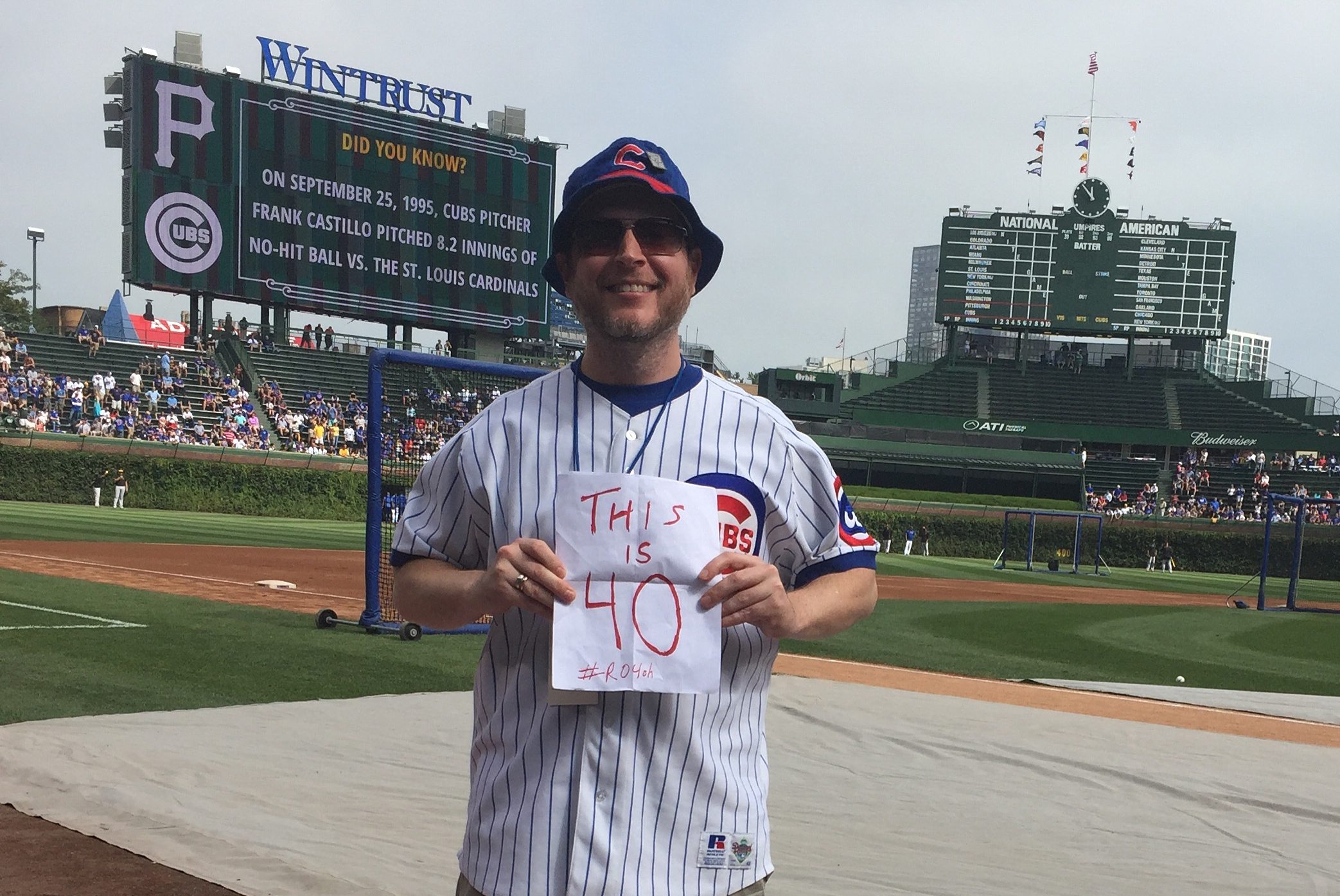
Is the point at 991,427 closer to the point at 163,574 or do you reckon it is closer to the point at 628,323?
the point at 163,574

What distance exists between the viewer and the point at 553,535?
6.03 ft

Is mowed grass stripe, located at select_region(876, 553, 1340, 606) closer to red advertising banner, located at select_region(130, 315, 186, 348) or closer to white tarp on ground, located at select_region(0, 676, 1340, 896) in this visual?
white tarp on ground, located at select_region(0, 676, 1340, 896)

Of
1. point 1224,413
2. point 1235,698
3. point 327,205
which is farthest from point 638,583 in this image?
point 1224,413

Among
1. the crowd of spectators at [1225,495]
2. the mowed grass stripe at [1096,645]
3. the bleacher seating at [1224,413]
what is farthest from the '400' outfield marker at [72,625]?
the bleacher seating at [1224,413]

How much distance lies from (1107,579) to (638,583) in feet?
99.0

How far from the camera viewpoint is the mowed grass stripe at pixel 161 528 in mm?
19859

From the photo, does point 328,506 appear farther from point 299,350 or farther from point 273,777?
point 273,777

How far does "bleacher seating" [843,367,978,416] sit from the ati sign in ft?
3.44

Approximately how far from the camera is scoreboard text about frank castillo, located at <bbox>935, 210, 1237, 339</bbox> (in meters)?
54.4

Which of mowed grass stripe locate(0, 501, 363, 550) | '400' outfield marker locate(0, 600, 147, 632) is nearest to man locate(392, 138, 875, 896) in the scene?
'400' outfield marker locate(0, 600, 147, 632)

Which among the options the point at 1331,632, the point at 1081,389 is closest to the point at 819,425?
the point at 1081,389

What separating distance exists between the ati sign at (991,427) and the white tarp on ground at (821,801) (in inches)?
1895

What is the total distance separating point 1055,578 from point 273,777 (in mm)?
26444

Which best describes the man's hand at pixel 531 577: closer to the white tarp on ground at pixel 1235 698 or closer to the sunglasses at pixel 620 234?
the sunglasses at pixel 620 234
